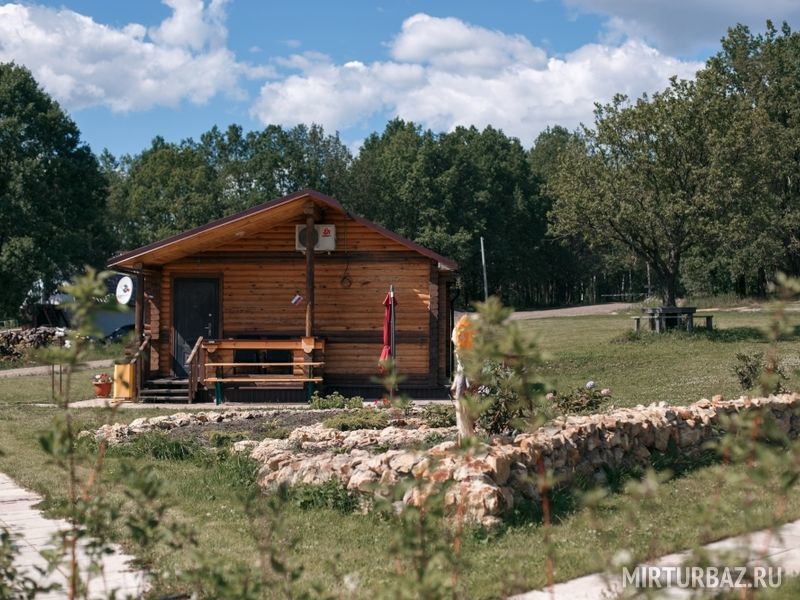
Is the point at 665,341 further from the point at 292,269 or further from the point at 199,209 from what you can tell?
the point at 199,209

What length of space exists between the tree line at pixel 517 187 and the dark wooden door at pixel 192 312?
36.1 ft

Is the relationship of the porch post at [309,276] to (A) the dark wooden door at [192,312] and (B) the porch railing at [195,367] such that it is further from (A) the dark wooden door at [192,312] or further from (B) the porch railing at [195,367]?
(A) the dark wooden door at [192,312]

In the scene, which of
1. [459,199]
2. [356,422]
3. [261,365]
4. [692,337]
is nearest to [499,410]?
[356,422]

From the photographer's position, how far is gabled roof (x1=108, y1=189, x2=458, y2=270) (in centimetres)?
1952

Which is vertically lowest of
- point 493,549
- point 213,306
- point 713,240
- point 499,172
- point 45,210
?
point 493,549

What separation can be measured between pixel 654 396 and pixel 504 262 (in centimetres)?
5850

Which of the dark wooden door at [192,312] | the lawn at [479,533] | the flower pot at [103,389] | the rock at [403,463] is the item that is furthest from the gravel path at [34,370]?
the rock at [403,463]

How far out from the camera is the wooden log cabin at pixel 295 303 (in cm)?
2078

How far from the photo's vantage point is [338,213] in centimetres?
2075

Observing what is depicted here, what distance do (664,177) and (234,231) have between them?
54.4 ft

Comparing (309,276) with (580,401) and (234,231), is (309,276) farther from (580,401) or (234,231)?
(580,401)

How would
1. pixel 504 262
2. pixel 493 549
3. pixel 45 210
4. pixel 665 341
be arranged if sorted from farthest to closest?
pixel 504 262 → pixel 45 210 → pixel 665 341 → pixel 493 549

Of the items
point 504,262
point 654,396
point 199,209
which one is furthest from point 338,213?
point 504,262

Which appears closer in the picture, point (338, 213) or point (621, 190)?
point (338, 213)
